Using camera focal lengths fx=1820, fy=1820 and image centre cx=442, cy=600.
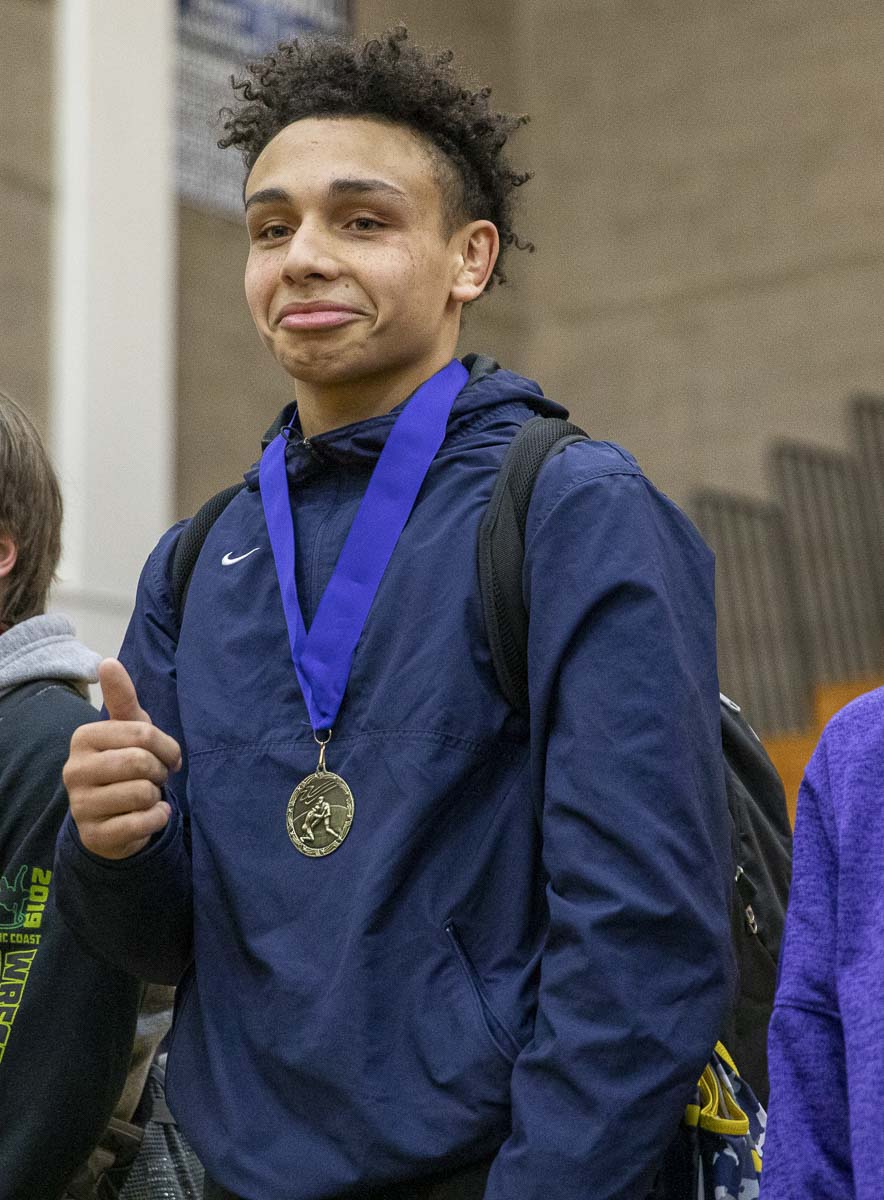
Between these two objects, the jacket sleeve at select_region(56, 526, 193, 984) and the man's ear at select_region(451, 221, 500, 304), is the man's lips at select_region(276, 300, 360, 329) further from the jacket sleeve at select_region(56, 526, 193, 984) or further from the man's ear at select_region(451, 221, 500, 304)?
the jacket sleeve at select_region(56, 526, 193, 984)

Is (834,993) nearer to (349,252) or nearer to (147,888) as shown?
(147,888)

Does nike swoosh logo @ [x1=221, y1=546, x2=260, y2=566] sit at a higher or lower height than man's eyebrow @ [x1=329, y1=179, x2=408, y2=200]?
lower

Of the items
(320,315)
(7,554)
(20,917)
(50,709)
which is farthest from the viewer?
(7,554)

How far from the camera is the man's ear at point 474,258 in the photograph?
221 cm

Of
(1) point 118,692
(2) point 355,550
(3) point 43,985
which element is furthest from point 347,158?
(3) point 43,985

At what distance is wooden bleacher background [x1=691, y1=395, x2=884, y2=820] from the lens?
10234 mm

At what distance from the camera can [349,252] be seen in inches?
82.9

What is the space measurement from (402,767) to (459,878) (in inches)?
5.0

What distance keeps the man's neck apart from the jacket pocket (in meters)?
0.66

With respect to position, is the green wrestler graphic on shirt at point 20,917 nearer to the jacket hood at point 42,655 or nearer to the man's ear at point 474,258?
the jacket hood at point 42,655

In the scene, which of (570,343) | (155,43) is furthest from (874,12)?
(155,43)

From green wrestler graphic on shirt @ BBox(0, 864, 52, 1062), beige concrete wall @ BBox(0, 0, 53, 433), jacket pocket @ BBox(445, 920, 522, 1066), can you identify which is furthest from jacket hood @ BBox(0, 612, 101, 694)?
A: beige concrete wall @ BBox(0, 0, 53, 433)

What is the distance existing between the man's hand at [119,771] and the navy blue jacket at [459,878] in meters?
0.06

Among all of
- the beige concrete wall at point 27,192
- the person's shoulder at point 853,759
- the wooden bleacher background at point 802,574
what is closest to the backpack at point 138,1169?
the person's shoulder at point 853,759
